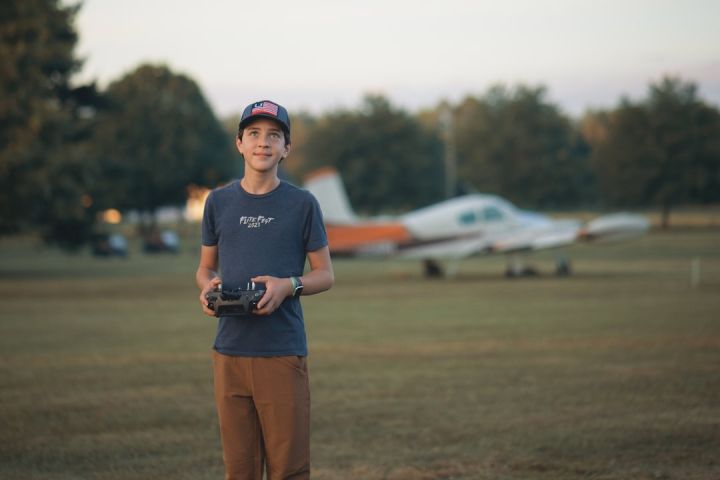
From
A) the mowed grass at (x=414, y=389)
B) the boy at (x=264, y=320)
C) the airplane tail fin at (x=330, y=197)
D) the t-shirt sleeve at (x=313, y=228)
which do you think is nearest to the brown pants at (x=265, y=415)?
the boy at (x=264, y=320)

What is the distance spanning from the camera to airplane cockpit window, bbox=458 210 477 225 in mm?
31922

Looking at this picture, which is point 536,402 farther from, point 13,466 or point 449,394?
point 13,466

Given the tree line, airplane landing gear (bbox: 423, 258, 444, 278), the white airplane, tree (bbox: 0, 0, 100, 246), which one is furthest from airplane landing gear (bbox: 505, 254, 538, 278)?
the tree line

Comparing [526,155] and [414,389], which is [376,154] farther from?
[414,389]

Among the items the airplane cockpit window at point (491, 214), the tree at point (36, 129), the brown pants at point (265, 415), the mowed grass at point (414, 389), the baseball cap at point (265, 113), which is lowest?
the mowed grass at point (414, 389)

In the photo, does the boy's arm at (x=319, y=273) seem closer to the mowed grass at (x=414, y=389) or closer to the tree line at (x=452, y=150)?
the mowed grass at (x=414, y=389)

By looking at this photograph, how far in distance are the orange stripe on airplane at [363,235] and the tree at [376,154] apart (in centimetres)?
5917

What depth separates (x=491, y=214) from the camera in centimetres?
3253

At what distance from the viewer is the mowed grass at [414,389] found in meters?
7.10

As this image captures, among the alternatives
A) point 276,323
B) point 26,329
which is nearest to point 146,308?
point 26,329

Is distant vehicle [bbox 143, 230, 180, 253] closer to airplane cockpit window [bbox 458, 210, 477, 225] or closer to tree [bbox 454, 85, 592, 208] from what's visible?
airplane cockpit window [bbox 458, 210, 477, 225]

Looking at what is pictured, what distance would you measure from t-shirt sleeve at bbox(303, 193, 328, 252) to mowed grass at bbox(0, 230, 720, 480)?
103 inches

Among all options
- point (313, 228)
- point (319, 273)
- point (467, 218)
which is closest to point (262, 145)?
point (313, 228)

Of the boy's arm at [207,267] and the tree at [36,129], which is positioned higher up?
the tree at [36,129]
